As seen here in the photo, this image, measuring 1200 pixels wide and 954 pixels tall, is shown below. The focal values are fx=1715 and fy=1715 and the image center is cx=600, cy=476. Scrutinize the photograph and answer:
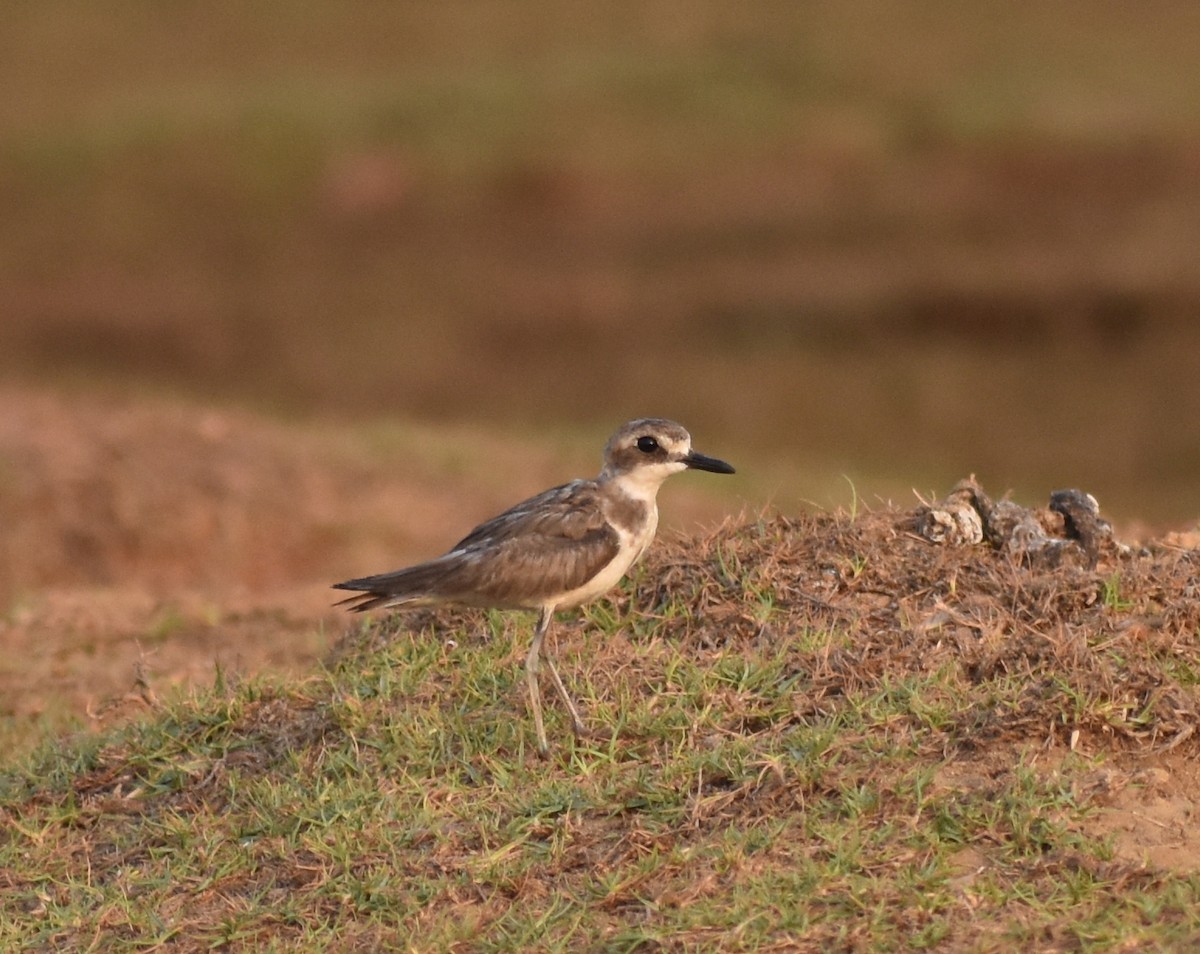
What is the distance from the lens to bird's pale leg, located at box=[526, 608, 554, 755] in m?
5.60

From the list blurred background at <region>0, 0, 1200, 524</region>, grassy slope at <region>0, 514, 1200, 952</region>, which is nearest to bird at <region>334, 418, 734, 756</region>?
grassy slope at <region>0, 514, 1200, 952</region>

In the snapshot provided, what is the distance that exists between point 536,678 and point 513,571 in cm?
39

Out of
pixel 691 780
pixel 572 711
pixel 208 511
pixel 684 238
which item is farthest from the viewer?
pixel 684 238

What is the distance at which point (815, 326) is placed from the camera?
19.6 meters

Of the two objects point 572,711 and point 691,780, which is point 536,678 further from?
point 691,780

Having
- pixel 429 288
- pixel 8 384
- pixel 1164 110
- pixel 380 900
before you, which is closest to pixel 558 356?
pixel 429 288

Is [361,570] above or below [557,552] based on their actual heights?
below

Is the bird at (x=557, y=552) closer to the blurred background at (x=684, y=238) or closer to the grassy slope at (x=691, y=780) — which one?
the grassy slope at (x=691, y=780)

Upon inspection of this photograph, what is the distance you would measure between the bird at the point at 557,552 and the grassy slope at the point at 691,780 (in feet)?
1.26

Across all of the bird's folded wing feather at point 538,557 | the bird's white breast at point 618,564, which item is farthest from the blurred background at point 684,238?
the bird's folded wing feather at point 538,557

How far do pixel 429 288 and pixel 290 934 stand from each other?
693 inches

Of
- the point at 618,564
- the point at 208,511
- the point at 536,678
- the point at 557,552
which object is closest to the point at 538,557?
the point at 557,552

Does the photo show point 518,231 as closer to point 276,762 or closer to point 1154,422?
point 1154,422

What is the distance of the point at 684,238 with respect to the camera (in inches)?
873
